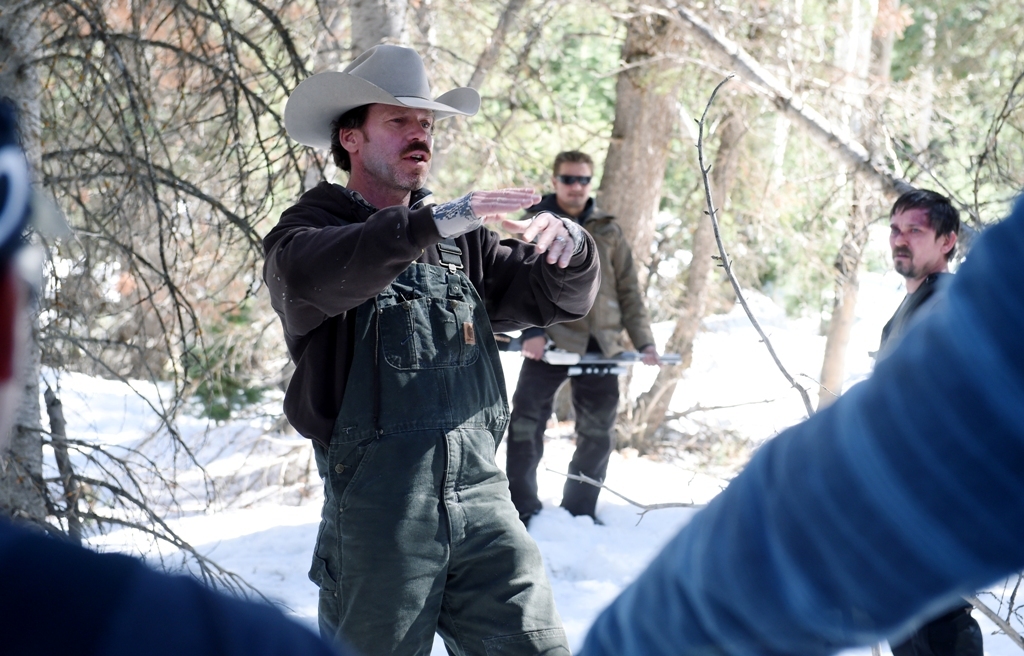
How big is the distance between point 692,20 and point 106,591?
612 cm

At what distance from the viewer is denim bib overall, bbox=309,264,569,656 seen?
8.21 ft

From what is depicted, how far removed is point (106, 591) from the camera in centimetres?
60

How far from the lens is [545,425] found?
612 cm

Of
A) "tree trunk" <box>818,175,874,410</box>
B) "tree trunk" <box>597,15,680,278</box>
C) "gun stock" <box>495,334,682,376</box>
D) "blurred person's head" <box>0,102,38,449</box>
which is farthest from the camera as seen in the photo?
"tree trunk" <box>597,15,680,278</box>

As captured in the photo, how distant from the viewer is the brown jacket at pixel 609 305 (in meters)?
6.17

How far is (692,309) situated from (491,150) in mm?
3052

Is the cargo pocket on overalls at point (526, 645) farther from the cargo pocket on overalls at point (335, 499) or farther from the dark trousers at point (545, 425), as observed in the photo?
the dark trousers at point (545, 425)

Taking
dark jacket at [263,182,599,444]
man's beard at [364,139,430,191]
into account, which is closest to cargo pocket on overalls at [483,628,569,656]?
dark jacket at [263,182,599,444]

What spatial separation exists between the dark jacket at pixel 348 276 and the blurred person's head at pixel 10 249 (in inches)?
70.4

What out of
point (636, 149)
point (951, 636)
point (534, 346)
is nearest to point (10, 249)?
point (951, 636)

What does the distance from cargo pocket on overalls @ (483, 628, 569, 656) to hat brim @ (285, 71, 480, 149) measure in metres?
1.51

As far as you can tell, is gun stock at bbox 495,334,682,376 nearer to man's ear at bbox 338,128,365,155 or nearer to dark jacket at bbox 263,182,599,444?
dark jacket at bbox 263,182,599,444

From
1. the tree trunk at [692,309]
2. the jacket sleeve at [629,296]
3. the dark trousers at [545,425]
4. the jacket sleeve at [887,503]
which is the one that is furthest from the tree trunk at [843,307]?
the jacket sleeve at [887,503]

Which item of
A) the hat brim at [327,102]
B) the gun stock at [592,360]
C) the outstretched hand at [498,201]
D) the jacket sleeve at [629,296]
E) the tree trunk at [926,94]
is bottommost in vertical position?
the gun stock at [592,360]
